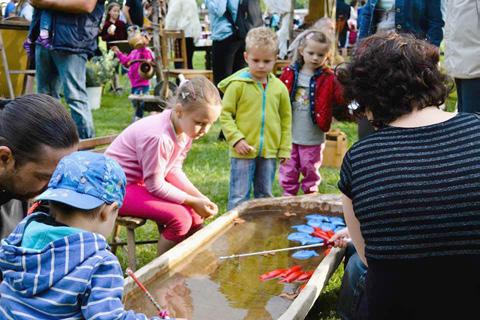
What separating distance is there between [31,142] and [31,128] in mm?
52

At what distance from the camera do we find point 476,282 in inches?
82.2

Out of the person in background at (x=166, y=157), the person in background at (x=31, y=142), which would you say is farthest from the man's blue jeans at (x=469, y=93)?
the person in background at (x=31, y=142)

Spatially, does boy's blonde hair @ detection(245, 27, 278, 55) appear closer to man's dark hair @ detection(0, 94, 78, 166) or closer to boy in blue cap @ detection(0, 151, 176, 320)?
man's dark hair @ detection(0, 94, 78, 166)

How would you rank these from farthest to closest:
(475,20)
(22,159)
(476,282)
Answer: (475,20) → (22,159) → (476,282)

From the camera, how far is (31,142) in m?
2.30

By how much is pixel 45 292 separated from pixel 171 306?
4.02 ft

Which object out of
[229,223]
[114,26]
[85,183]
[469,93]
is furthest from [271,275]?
[114,26]

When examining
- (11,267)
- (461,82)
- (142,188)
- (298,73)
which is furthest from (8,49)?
(11,267)

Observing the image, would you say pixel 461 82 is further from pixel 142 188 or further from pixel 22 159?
pixel 22 159

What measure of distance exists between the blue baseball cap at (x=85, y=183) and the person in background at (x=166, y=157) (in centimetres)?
159

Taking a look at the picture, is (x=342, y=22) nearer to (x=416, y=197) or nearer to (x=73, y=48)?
(x=73, y=48)

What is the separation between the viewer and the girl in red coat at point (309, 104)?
16.1 feet

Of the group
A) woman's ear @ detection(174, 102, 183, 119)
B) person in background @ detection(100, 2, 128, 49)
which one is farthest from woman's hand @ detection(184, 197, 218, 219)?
person in background @ detection(100, 2, 128, 49)

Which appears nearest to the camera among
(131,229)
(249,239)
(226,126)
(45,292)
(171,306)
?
(45,292)
